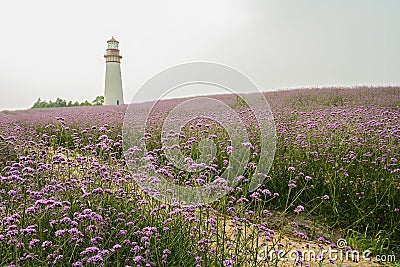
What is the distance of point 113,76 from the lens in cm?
2694

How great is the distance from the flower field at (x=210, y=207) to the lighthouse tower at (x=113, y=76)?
20.6 m

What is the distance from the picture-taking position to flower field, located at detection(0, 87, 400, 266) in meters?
2.63

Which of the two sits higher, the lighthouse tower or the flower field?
the lighthouse tower

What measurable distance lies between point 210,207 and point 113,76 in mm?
24848

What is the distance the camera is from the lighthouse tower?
26455 millimetres

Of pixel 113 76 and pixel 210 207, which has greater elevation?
pixel 113 76

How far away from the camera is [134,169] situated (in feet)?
13.9

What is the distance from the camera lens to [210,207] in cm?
330

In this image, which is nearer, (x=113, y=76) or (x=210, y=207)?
(x=210, y=207)

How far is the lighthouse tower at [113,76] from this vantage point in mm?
26455

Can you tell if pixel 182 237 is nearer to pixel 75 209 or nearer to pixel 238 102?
pixel 75 209

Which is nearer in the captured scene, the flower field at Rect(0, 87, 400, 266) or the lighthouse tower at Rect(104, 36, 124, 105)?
the flower field at Rect(0, 87, 400, 266)

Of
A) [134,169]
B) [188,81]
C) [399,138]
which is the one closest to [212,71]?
[188,81]

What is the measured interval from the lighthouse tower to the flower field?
67.7 ft
